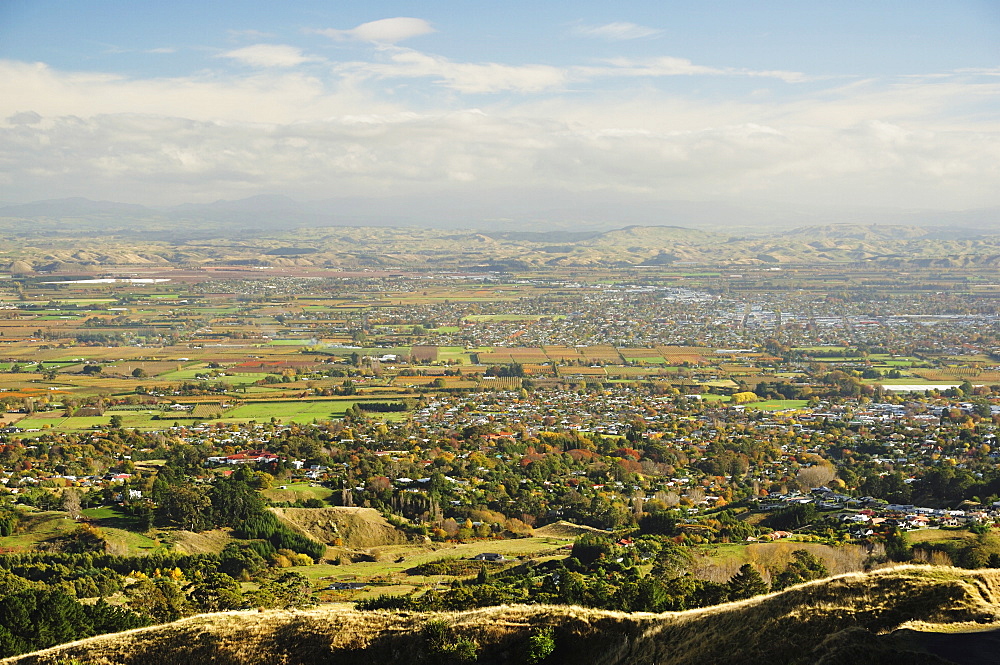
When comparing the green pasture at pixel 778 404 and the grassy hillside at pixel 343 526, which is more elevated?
the green pasture at pixel 778 404

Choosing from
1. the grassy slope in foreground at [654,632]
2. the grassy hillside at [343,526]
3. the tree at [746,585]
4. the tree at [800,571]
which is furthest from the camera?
the grassy hillside at [343,526]

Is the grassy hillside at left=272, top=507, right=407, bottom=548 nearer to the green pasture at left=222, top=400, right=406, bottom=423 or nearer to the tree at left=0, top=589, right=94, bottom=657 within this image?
the tree at left=0, top=589, right=94, bottom=657

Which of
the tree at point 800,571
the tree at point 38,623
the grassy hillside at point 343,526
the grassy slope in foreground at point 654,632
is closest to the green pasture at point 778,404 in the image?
the tree at point 800,571

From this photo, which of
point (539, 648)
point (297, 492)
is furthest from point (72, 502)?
point (539, 648)

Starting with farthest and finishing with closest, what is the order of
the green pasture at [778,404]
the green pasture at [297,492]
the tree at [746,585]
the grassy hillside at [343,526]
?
the green pasture at [778,404] → the green pasture at [297,492] → the grassy hillside at [343,526] → the tree at [746,585]

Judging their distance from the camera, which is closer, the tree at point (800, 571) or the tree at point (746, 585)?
the tree at point (746, 585)

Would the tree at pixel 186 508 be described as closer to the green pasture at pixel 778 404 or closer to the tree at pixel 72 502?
the tree at pixel 72 502

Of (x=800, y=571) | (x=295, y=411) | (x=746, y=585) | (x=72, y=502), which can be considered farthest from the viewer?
(x=295, y=411)

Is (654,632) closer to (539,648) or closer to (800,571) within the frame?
(539,648)

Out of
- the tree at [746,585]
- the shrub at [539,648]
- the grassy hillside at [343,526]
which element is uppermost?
the shrub at [539,648]
